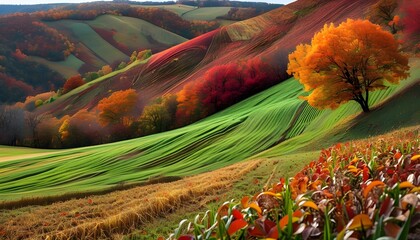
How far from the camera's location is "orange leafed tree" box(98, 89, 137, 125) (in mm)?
57750

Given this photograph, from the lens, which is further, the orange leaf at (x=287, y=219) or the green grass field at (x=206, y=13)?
the green grass field at (x=206, y=13)

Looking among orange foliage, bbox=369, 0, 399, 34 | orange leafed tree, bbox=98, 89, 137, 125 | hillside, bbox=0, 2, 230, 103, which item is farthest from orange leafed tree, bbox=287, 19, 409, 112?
hillside, bbox=0, 2, 230, 103

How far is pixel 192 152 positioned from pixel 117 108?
29.9m

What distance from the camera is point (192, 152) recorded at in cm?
3272

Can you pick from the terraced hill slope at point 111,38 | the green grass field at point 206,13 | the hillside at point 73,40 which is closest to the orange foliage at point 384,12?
the terraced hill slope at point 111,38

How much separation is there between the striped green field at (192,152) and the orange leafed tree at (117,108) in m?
18.6

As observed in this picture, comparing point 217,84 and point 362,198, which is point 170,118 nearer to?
point 217,84

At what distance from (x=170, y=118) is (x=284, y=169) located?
1518 inches

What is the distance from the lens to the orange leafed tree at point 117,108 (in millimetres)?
57750

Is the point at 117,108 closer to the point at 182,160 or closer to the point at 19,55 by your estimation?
the point at 182,160

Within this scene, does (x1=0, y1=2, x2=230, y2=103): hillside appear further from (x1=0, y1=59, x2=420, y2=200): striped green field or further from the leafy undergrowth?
the leafy undergrowth

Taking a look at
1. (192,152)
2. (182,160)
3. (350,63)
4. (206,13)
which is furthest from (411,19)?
(206,13)

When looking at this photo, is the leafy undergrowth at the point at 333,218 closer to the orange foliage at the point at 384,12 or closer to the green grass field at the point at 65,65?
the orange foliage at the point at 384,12

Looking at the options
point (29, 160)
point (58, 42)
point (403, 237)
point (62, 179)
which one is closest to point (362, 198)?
point (403, 237)
